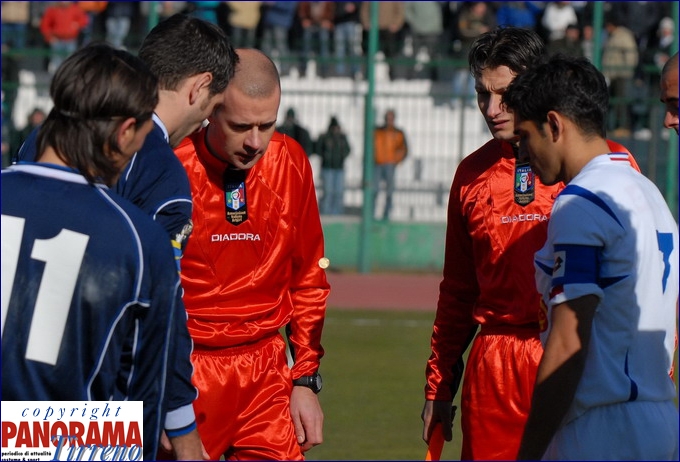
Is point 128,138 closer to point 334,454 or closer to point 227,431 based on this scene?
point 227,431

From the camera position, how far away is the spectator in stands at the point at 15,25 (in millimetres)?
19781

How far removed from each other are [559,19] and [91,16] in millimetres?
8539

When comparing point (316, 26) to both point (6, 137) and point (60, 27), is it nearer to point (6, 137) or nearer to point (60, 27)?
point (60, 27)

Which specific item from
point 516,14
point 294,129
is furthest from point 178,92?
point 516,14

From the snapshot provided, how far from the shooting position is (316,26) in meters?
20.0

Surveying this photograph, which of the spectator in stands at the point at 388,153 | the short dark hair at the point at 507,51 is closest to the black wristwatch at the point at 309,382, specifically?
the short dark hair at the point at 507,51

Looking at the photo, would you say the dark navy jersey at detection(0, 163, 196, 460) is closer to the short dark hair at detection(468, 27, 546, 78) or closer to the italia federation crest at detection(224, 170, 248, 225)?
the italia federation crest at detection(224, 170, 248, 225)

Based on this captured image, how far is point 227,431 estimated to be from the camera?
469cm

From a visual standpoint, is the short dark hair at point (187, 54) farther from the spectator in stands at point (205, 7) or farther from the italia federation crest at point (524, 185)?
the spectator in stands at point (205, 7)

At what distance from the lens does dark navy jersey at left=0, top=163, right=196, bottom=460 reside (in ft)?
9.67

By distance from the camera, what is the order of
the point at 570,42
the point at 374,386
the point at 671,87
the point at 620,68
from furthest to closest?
1. the point at 570,42
2. the point at 620,68
3. the point at 374,386
4. the point at 671,87

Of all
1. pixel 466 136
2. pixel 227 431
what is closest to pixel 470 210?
pixel 227 431

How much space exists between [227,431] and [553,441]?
173 cm

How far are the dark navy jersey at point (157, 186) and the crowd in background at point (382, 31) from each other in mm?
15530
